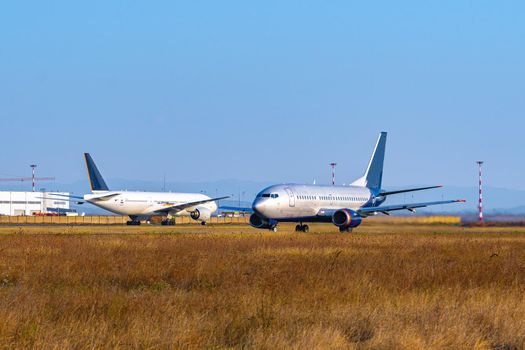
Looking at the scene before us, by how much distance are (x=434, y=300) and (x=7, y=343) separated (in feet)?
29.2

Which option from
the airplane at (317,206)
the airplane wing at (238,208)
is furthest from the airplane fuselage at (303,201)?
the airplane wing at (238,208)

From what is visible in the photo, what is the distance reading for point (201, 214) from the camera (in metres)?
108

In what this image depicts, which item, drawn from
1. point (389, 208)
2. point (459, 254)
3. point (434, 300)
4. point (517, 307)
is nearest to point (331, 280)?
point (434, 300)

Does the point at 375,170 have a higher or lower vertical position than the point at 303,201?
higher

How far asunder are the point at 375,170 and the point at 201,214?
30.4m

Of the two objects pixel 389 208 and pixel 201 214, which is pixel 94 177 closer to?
pixel 201 214

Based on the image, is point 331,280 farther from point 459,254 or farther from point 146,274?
point 459,254

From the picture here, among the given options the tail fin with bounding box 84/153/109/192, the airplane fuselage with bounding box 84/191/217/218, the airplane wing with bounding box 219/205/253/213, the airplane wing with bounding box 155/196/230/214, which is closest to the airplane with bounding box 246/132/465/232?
the airplane wing with bounding box 219/205/253/213

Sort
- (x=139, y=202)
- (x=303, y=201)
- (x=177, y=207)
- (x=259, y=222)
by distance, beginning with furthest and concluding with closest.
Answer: (x=177, y=207)
(x=139, y=202)
(x=259, y=222)
(x=303, y=201)

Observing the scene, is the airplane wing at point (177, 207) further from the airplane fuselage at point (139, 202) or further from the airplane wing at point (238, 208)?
the airplane wing at point (238, 208)

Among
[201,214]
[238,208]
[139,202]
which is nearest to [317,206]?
[238,208]

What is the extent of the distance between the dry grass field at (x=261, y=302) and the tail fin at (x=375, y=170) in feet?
175

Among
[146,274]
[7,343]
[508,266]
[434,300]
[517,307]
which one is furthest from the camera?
[508,266]

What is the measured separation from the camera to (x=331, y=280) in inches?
831
